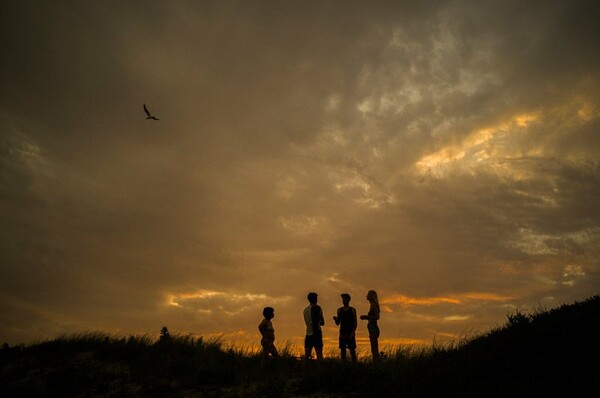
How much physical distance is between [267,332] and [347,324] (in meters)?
2.67

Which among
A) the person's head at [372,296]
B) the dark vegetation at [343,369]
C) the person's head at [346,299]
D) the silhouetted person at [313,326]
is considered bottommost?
the dark vegetation at [343,369]

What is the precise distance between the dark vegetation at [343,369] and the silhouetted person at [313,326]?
1.98 ft

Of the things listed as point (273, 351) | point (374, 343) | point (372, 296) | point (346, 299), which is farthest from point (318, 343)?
point (372, 296)

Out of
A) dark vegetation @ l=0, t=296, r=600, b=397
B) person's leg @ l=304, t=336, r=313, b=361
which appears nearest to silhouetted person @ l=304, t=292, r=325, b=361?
person's leg @ l=304, t=336, r=313, b=361

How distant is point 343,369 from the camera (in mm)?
9883

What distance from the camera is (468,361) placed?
9117 millimetres

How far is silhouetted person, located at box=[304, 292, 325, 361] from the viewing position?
11844 millimetres

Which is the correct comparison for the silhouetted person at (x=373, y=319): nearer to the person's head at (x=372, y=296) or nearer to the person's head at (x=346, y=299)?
the person's head at (x=372, y=296)

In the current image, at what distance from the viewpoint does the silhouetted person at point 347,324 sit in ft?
40.0

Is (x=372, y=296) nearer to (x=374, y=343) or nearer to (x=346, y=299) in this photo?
(x=346, y=299)

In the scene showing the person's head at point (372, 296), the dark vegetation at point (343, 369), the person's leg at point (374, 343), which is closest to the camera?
the dark vegetation at point (343, 369)

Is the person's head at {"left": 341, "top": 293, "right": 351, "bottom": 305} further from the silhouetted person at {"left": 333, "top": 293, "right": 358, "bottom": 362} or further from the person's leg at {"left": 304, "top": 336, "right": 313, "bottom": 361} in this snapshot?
the person's leg at {"left": 304, "top": 336, "right": 313, "bottom": 361}

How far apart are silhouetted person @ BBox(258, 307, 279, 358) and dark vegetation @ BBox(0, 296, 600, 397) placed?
428 millimetres

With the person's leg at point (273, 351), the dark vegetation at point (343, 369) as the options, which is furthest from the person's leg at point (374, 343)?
the person's leg at point (273, 351)
